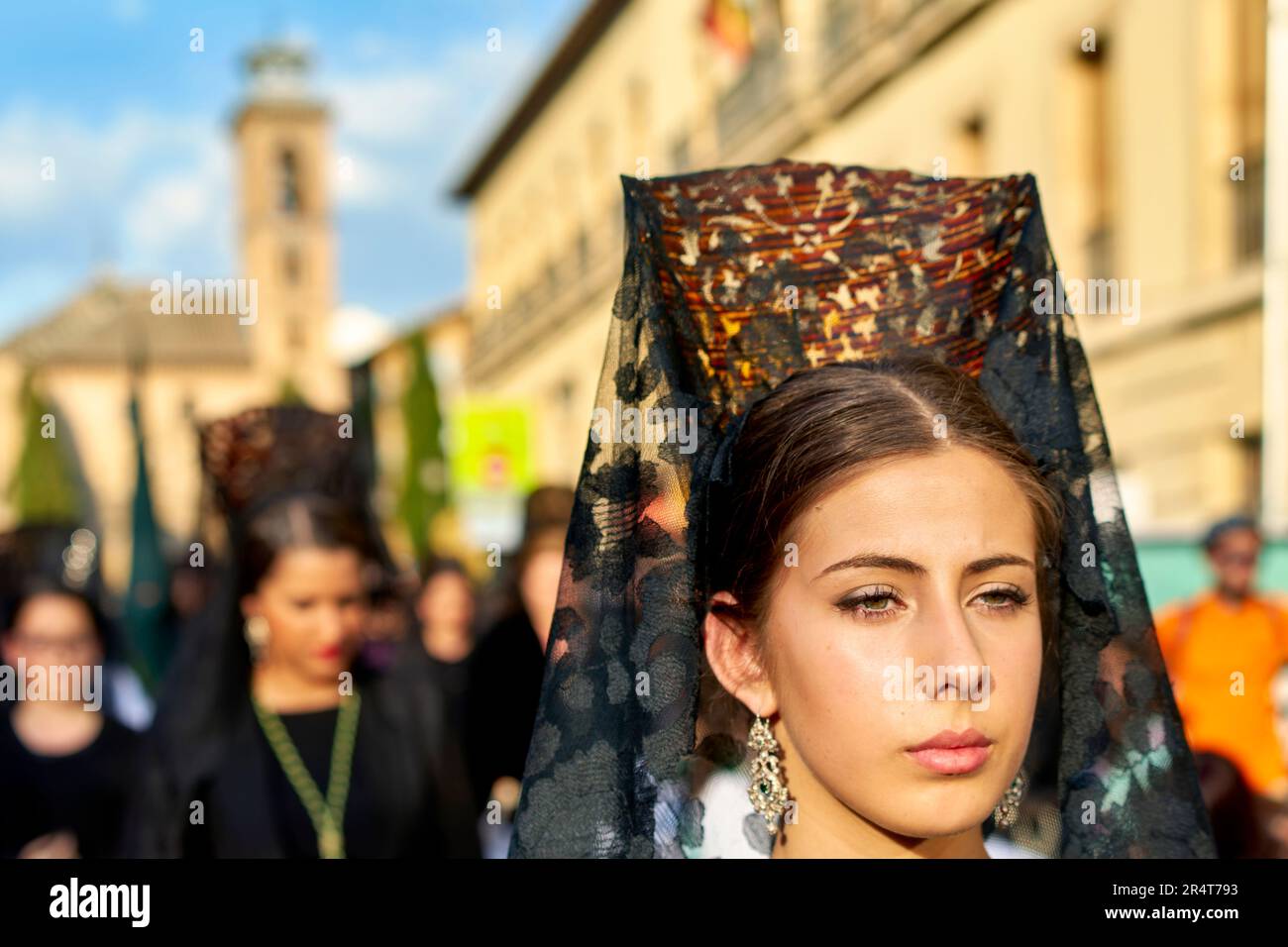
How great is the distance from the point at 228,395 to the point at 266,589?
265 ft

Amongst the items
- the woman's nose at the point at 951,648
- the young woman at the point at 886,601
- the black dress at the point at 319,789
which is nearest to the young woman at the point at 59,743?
the black dress at the point at 319,789

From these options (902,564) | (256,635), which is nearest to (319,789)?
(256,635)

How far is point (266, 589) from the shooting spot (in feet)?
15.1

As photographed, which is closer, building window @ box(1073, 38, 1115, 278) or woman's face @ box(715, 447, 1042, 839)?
woman's face @ box(715, 447, 1042, 839)

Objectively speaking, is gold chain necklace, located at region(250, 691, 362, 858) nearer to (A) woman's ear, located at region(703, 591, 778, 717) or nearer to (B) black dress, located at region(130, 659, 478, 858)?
(B) black dress, located at region(130, 659, 478, 858)

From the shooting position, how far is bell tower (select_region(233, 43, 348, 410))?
7375cm

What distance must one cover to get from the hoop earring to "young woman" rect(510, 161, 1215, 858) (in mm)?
2600

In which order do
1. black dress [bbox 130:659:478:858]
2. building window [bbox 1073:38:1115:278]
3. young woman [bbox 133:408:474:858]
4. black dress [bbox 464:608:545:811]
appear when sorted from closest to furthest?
black dress [bbox 130:659:478:858]
young woman [bbox 133:408:474:858]
black dress [bbox 464:608:545:811]
building window [bbox 1073:38:1115:278]

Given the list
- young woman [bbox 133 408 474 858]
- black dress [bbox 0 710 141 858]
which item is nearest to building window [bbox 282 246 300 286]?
black dress [bbox 0 710 141 858]

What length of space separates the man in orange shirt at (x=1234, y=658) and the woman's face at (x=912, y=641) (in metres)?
3.14

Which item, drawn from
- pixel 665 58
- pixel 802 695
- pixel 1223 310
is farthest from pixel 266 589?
pixel 665 58

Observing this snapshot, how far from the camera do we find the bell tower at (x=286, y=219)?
2904 inches

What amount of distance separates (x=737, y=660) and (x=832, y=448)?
313 millimetres
